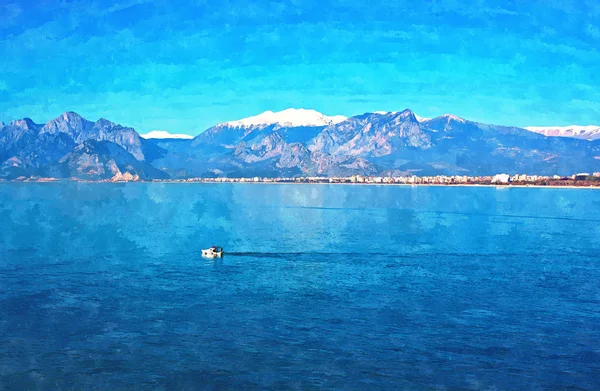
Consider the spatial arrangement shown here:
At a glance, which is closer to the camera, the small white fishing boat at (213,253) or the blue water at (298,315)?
the blue water at (298,315)

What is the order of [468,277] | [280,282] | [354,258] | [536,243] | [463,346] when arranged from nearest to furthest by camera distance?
1. [463,346]
2. [280,282]
3. [468,277]
4. [354,258]
5. [536,243]

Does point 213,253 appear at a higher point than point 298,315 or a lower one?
higher

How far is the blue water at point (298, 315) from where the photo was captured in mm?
41094

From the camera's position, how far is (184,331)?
50062 millimetres

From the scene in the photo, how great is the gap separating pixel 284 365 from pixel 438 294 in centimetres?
2787

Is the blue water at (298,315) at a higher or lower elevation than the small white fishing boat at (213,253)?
lower

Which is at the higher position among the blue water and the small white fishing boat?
the small white fishing boat

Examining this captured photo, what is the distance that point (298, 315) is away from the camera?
182 ft

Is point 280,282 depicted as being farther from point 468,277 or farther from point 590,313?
point 590,313

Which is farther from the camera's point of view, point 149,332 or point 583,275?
point 583,275

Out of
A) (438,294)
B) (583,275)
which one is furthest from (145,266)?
(583,275)

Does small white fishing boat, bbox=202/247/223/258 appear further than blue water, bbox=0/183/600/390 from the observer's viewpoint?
Yes

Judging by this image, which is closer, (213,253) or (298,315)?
(298,315)

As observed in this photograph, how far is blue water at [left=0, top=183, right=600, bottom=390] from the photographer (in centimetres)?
4109
